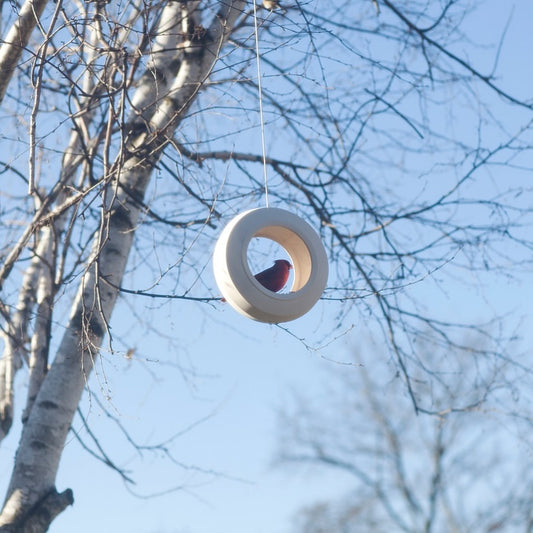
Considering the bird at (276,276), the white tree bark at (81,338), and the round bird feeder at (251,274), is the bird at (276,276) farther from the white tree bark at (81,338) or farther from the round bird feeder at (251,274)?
the white tree bark at (81,338)

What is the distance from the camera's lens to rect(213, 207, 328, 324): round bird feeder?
2713 mm

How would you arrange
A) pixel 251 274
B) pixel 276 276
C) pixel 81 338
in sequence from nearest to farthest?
pixel 251 274, pixel 276 276, pixel 81 338

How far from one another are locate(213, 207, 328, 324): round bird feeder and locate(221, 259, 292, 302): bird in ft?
0.18

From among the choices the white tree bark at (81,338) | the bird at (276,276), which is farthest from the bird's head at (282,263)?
the white tree bark at (81,338)

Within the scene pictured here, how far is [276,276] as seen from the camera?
2861mm

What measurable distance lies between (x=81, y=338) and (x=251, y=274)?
953 mm

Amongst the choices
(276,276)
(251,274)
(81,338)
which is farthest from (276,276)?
(81,338)

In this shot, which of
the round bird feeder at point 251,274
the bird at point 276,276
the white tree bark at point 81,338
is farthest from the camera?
the white tree bark at point 81,338

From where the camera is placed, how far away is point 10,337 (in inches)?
168

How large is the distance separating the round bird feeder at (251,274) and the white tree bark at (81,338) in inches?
28.8

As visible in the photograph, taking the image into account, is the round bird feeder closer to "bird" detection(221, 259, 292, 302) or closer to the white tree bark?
"bird" detection(221, 259, 292, 302)

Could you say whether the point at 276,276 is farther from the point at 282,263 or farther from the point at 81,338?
the point at 81,338

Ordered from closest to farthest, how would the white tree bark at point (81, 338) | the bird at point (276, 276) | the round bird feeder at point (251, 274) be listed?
the round bird feeder at point (251, 274)
the bird at point (276, 276)
the white tree bark at point (81, 338)

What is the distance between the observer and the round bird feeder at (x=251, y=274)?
271 centimetres
